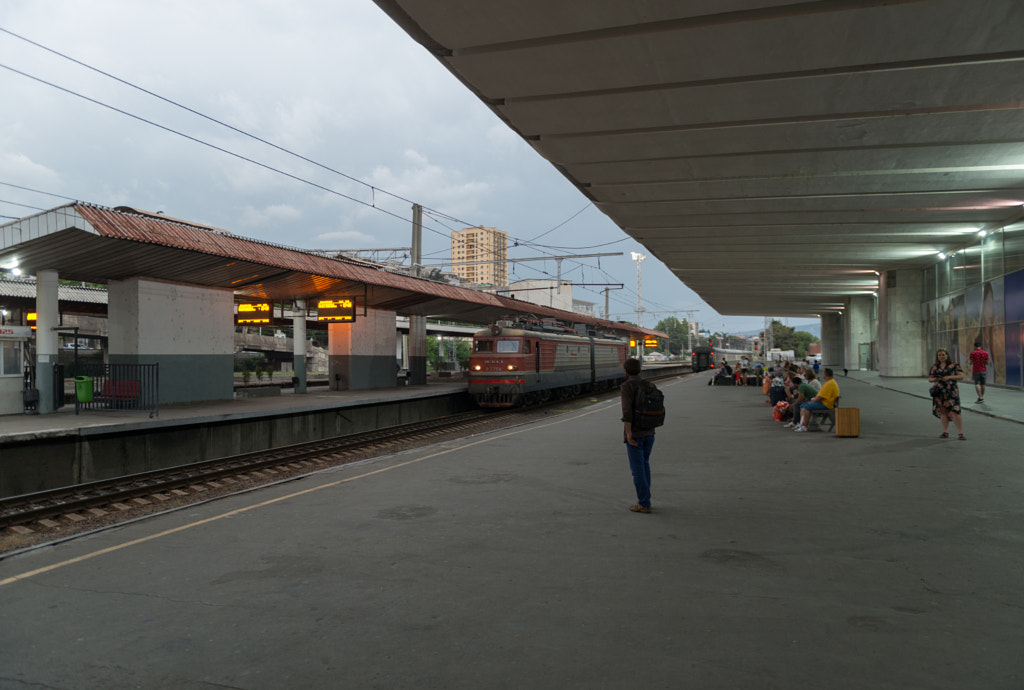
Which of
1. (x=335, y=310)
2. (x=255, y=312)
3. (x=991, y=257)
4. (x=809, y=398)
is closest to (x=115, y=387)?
(x=255, y=312)

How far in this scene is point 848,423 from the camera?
460 inches

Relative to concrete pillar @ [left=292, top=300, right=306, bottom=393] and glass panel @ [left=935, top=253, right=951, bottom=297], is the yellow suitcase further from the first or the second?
glass panel @ [left=935, top=253, right=951, bottom=297]

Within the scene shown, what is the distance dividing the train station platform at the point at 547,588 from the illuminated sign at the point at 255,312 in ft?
45.5

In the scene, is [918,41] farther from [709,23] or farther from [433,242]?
[433,242]

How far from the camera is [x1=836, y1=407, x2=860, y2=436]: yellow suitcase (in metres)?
11.6

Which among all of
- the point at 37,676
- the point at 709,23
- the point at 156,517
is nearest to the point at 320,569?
the point at 37,676

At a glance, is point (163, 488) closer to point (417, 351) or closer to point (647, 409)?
point (647, 409)

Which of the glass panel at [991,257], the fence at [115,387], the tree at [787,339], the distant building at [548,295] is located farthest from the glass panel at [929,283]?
the tree at [787,339]

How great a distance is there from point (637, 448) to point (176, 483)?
8056 millimetres

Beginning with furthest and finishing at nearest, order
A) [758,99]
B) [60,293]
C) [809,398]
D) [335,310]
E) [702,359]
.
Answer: [702,359], [60,293], [335,310], [809,398], [758,99]

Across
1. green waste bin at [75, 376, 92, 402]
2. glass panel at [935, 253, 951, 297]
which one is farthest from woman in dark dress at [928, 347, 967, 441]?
glass panel at [935, 253, 951, 297]

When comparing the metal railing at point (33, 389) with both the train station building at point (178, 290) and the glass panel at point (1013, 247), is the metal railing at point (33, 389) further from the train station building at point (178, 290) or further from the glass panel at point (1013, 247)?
the glass panel at point (1013, 247)

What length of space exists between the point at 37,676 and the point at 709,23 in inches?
358

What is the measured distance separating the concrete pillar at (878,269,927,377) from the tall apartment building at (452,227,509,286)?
20436 millimetres
